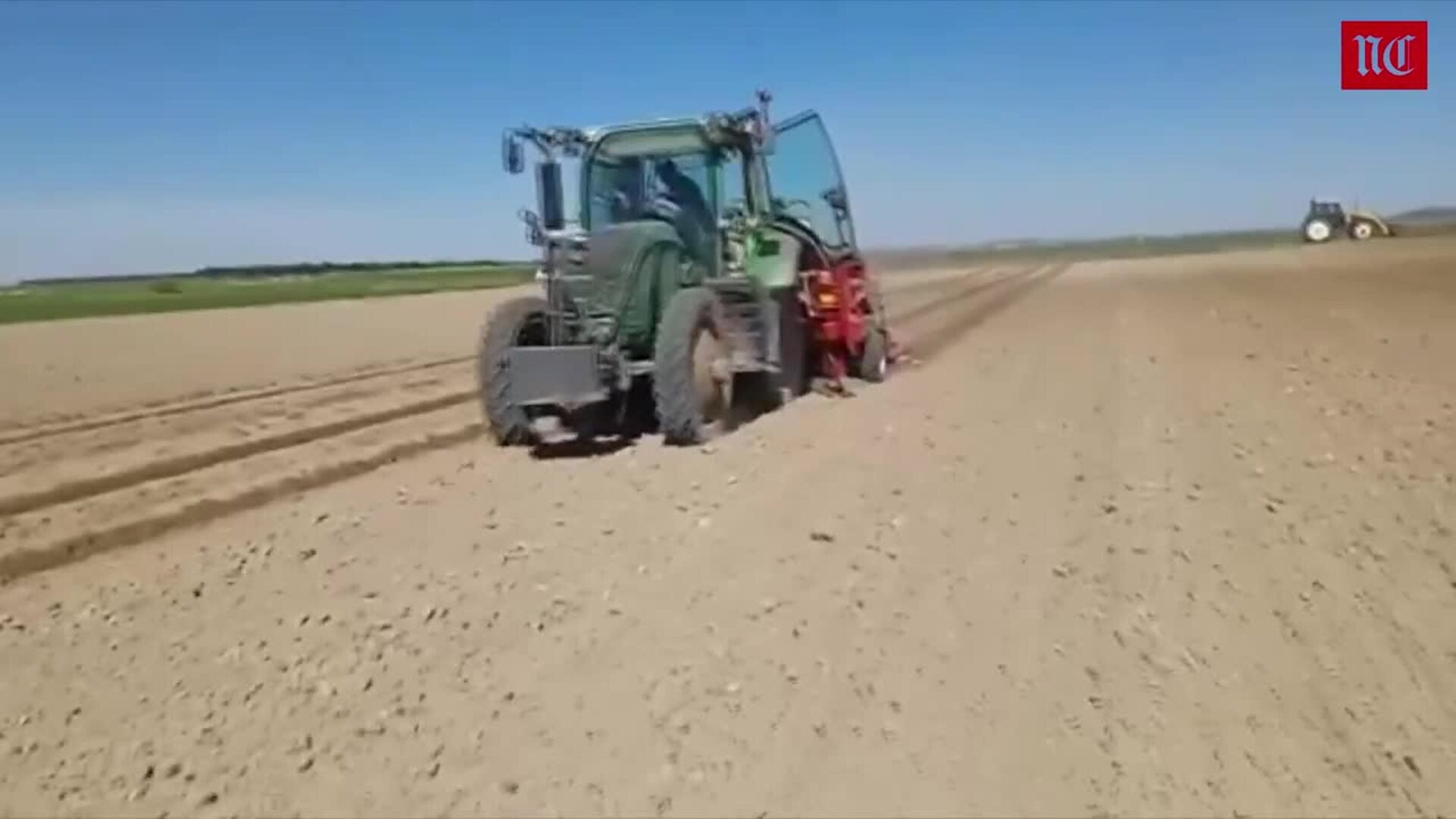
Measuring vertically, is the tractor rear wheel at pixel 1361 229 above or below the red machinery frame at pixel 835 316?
above

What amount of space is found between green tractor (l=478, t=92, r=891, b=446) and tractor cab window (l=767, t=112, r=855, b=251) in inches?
1.4

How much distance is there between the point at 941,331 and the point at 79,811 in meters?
17.8

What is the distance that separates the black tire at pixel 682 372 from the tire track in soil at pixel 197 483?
150 cm

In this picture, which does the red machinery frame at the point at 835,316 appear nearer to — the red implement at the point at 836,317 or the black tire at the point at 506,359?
the red implement at the point at 836,317

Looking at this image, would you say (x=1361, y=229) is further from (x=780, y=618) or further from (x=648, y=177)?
(x=780, y=618)

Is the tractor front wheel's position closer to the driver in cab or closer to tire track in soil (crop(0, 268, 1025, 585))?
tire track in soil (crop(0, 268, 1025, 585))

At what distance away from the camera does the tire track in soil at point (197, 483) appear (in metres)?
7.64

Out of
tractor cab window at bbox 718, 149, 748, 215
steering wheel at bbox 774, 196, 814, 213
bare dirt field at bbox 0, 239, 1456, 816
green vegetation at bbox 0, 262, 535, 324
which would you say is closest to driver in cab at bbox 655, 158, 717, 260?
tractor cab window at bbox 718, 149, 748, 215

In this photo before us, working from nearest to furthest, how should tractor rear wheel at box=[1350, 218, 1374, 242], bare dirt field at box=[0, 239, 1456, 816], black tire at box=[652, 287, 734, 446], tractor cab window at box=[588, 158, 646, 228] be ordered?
bare dirt field at box=[0, 239, 1456, 816], black tire at box=[652, 287, 734, 446], tractor cab window at box=[588, 158, 646, 228], tractor rear wheel at box=[1350, 218, 1374, 242]

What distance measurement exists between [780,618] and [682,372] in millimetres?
4188

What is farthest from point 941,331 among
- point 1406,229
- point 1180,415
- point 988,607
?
point 1406,229

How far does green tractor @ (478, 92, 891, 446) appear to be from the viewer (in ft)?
30.8

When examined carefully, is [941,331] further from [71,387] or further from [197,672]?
[197,672]

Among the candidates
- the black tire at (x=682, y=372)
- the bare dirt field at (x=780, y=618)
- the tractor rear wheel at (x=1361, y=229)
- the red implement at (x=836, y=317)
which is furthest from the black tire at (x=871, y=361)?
the tractor rear wheel at (x=1361, y=229)
